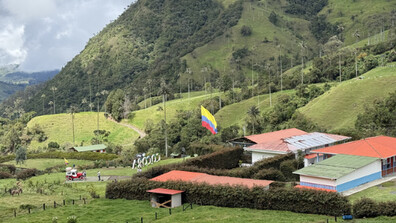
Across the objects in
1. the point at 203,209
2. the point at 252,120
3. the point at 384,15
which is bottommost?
the point at 203,209

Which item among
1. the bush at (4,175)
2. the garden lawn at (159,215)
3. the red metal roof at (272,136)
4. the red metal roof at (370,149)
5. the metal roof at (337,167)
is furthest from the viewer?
the red metal roof at (272,136)

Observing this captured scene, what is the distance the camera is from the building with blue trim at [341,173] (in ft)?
131

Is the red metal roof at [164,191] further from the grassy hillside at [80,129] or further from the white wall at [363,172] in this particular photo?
the grassy hillside at [80,129]

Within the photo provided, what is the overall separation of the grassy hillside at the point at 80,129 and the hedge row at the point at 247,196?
254 feet

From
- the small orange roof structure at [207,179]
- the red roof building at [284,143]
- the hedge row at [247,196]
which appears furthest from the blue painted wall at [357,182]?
the red roof building at [284,143]

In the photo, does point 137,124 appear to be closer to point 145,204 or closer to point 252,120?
point 252,120

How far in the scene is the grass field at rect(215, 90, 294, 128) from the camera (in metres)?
115

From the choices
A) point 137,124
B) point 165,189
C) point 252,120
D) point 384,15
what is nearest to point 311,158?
point 165,189

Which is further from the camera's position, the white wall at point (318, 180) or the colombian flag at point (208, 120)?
the colombian flag at point (208, 120)

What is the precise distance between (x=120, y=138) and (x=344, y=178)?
88170 mm

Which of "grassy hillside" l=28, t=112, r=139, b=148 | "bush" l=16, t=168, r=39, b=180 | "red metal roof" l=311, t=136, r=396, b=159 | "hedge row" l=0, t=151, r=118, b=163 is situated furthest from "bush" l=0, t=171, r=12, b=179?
"grassy hillside" l=28, t=112, r=139, b=148

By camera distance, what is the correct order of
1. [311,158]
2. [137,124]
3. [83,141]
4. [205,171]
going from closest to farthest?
[205,171], [311,158], [83,141], [137,124]

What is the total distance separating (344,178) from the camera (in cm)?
4053

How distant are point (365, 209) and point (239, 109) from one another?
296ft
